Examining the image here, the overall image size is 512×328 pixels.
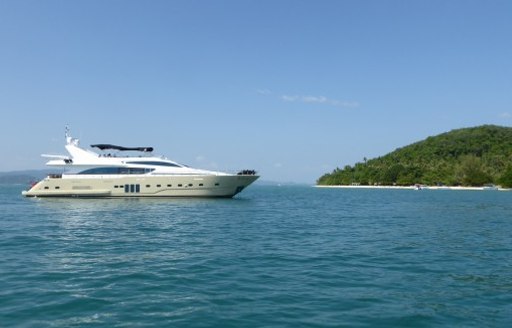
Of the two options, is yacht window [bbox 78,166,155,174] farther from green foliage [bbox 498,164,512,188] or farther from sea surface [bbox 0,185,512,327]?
green foliage [bbox 498,164,512,188]

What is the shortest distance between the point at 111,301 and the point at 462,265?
11.0 m

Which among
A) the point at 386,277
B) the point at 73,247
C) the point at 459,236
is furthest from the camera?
the point at 459,236

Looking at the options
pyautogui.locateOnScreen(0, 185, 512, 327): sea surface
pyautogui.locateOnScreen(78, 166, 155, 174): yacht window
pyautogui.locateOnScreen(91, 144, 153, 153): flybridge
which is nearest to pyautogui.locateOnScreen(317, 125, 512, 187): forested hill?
pyautogui.locateOnScreen(91, 144, 153, 153): flybridge

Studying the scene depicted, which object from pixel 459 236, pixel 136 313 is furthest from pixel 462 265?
pixel 136 313

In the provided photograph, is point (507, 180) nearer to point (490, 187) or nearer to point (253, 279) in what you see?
point (490, 187)

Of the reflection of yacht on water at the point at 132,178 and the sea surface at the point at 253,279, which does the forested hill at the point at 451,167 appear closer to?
the reflection of yacht on water at the point at 132,178

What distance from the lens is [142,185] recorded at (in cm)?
5094

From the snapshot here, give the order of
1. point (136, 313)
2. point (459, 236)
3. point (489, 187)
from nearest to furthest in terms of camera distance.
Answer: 1. point (136, 313)
2. point (459, 236)
3. point (489, 187)

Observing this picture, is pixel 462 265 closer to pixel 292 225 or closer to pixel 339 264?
pixel 339 264

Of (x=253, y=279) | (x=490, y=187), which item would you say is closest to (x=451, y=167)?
(x=490, y=187)

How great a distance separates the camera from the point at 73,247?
1619 centimetres

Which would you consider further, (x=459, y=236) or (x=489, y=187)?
(x=489, y=187)

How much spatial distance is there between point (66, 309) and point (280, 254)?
26.7 ft

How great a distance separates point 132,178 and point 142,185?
1521 millimetres
